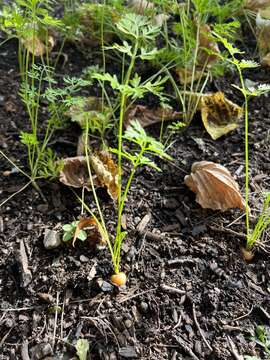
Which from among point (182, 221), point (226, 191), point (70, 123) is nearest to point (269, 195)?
point (226, 191)

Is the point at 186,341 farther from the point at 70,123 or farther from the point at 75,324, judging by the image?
the point at 70,123

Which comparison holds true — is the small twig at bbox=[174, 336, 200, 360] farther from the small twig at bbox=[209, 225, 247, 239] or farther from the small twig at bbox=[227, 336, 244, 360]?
the small twig at bbox=[209, 225, 247, 239]

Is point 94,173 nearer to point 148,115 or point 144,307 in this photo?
point 148,115

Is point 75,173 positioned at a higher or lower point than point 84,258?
higher

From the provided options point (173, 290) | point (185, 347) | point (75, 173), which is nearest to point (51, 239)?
point (75, 173)

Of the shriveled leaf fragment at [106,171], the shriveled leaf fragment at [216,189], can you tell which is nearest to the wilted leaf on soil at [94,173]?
the shriveled leaf fragment at [106,171]
